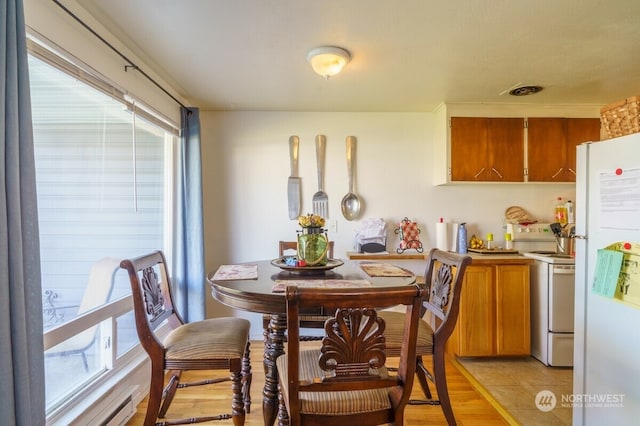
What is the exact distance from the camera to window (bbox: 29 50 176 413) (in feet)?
4.66

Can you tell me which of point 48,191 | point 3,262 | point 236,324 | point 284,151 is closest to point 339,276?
point 236,324

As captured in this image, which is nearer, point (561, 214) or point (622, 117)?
point (622, 117)

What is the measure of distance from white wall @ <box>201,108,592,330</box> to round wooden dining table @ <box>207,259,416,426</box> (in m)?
1.16

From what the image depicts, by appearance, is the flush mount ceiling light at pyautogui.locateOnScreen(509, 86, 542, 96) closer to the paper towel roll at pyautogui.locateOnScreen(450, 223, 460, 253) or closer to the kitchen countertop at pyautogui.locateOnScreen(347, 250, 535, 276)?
the paper towel roll at pyautogui.locateOnScreen(450, 223, 460, 253)

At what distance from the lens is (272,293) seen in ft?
4.25

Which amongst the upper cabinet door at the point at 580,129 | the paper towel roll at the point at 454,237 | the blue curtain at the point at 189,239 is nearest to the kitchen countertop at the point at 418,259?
the paper towel roll at the point at 454,237

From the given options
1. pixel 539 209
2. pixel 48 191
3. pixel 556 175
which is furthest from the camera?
pixel 539 209

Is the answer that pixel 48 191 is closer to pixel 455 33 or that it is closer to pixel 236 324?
pixel 236 324

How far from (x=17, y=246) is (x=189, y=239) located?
161 centimetres

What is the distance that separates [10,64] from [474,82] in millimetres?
2589

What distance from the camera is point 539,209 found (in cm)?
298


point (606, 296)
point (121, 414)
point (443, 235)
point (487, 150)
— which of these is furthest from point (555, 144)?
point (121, 414)

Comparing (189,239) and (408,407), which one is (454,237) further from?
(189,239)

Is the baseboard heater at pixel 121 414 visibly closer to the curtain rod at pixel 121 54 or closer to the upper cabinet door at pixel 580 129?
the curtain rod at pixel 121 54
